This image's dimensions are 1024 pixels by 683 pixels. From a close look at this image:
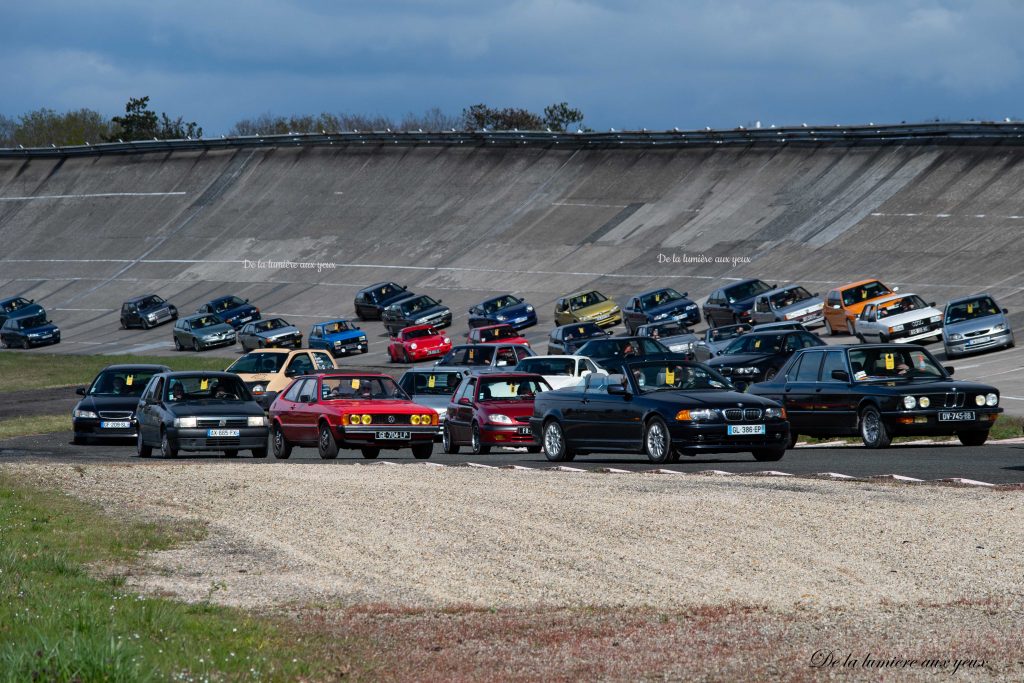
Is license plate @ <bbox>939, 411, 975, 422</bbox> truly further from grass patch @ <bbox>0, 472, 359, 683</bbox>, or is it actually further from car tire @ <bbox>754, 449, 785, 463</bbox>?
grass patch @ <bbox>0, 472, 359, 683</bbox>

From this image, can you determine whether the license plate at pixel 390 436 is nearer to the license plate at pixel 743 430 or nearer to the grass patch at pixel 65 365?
the license plate at pixel 743 430

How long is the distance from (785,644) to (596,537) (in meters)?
3.71

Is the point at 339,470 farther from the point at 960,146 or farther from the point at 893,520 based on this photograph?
the point at 960,146

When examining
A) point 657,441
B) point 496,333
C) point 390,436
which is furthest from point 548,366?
point 496,333

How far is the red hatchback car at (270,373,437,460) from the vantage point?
921 inches

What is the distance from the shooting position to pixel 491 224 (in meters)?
84.0

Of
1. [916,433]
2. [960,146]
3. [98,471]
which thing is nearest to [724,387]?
[916,433]

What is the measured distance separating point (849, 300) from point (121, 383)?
2498cm

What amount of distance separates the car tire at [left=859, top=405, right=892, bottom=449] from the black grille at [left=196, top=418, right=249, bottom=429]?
908 centimetres

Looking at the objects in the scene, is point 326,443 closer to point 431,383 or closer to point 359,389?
point 359,389

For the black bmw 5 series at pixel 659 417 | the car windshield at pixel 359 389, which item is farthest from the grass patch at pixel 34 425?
the black bmw 5 series at pixel 659 417

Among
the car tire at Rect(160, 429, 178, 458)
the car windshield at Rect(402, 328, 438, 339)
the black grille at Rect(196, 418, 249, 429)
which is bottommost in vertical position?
the car tire at Rect(160, 429, 178, 458)

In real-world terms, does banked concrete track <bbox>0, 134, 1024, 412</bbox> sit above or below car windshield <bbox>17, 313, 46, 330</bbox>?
above

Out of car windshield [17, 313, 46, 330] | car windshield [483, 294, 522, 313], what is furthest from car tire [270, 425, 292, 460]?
car windshield [17, 313, 46, 330]
